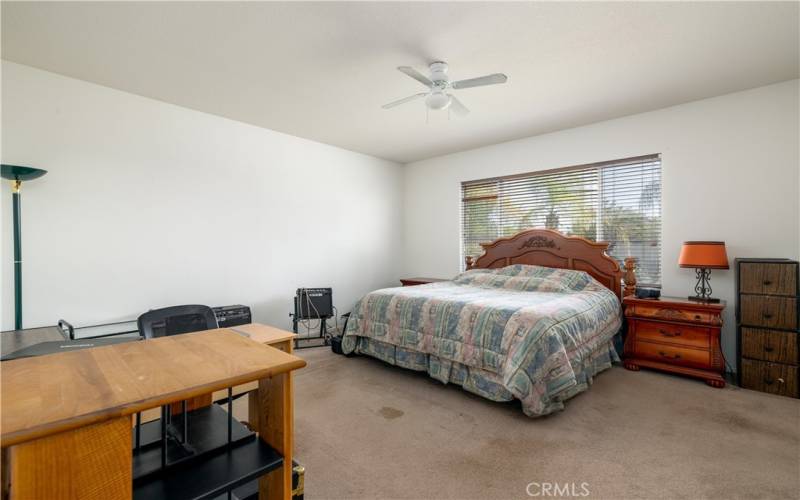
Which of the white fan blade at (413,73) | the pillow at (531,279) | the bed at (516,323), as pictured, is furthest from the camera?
the pillow at (531,279)

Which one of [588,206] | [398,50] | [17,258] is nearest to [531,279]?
[588,206]

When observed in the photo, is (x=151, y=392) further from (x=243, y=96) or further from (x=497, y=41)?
(x=243, y=96)

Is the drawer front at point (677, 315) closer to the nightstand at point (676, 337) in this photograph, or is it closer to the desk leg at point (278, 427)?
the nightstand at point (676, 337)

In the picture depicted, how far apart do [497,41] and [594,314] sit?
2241 millimetres

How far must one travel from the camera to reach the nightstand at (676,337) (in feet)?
9.82

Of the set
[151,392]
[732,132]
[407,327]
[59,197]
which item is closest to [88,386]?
[151,392]

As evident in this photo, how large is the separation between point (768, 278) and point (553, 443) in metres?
2.23

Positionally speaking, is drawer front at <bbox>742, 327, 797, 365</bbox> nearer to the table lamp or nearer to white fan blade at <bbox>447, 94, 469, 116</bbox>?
the table lamp

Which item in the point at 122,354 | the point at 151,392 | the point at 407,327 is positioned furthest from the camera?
the point at 407,327

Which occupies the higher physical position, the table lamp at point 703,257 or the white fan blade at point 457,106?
the white fan blade at point 457,106

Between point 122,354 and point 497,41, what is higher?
point 497,41

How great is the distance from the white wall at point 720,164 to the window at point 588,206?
109 millimetres

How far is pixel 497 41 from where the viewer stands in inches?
96.9

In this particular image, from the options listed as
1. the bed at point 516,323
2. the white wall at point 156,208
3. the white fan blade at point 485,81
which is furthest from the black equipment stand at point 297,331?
the white fan blade at point 485,81
